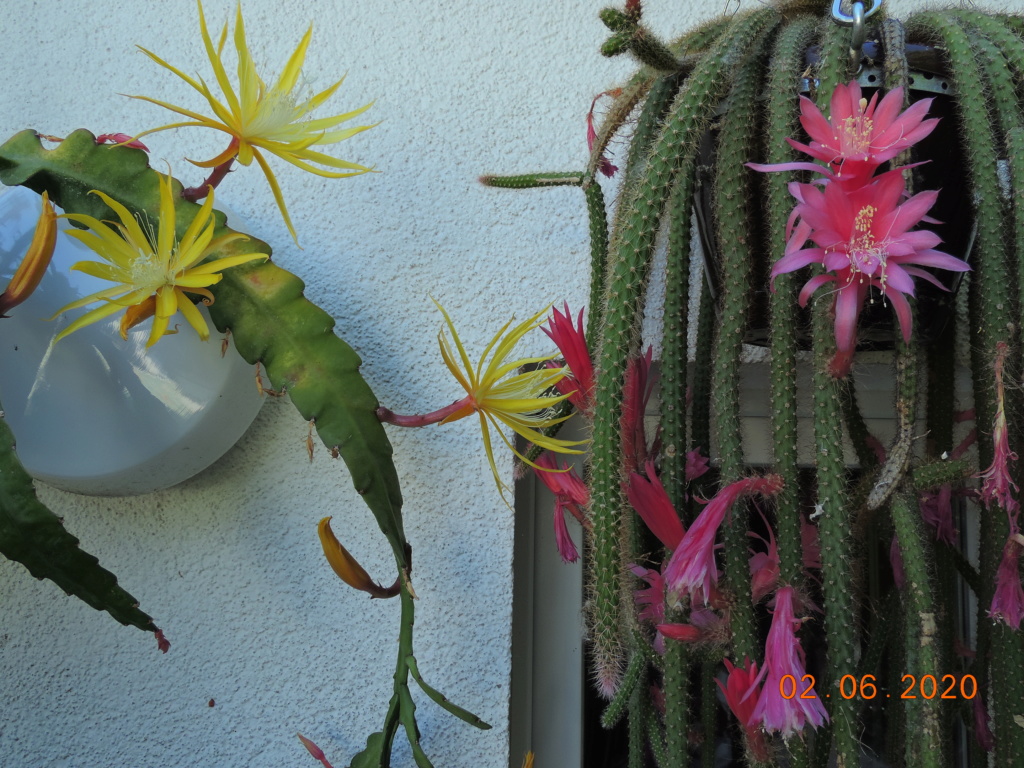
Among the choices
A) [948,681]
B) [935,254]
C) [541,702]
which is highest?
[935,254]

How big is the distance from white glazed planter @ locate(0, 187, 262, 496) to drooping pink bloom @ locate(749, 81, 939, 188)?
510 mm

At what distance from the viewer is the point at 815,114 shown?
1.46 ft

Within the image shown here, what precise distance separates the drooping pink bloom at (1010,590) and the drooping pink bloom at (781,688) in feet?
0.43

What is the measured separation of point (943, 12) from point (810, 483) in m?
0.45

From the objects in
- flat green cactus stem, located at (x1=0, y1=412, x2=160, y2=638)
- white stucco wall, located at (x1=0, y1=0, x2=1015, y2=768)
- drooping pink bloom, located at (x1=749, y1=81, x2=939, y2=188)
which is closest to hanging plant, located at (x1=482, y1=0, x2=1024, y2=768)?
drooping pink bloom, located at (x1=749, y1=81, x2=939, y2=188)

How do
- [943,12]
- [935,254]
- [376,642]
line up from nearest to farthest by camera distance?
[935,254] < [943,12] < [376,642]

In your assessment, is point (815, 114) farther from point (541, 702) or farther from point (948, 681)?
point (541, 702)

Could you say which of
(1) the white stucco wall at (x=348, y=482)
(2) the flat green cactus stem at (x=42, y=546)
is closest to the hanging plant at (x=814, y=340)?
(1) the white stucco wall at (x=348, y=482)

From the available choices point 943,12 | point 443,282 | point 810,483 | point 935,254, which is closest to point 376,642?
point 443,282

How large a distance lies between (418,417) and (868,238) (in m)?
0.33

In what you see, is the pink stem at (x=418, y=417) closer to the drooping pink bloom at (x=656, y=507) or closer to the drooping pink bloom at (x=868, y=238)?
the drooping pink bloom at (x=656, y=507)

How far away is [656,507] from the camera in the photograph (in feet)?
1.62
